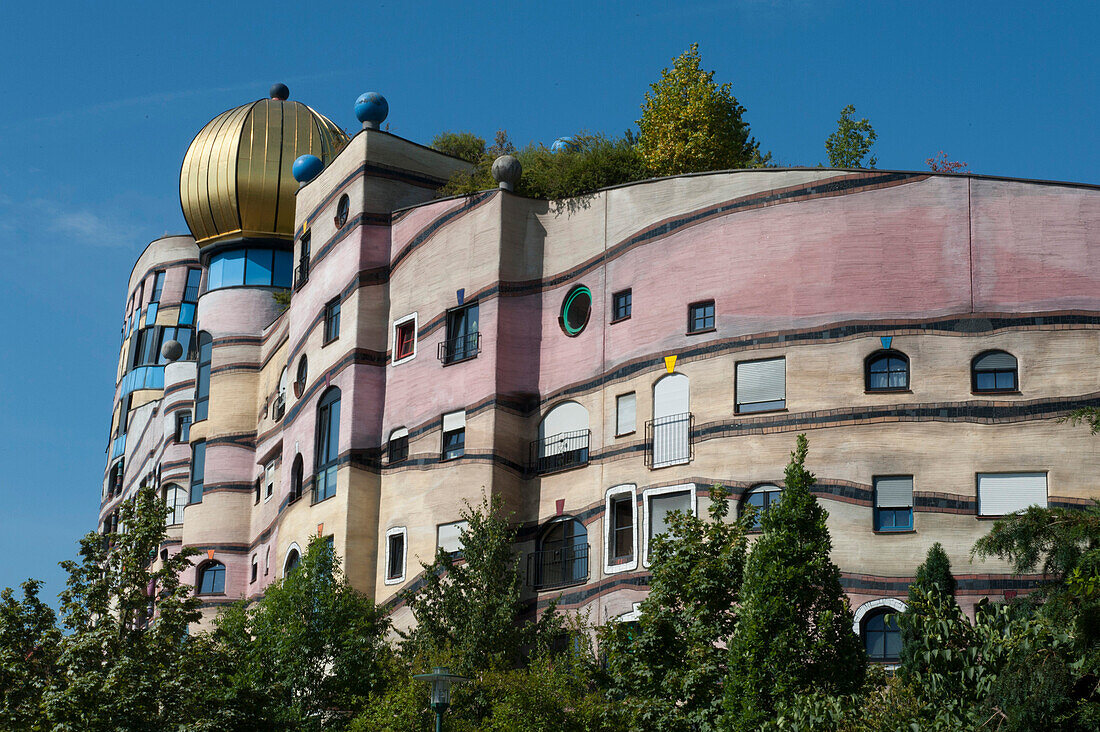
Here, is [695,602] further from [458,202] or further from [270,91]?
[270,91]

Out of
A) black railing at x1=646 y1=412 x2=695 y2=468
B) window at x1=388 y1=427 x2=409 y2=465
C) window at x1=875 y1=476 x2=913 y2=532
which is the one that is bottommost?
window at x1=875 y1=476 x2=913 y2=532

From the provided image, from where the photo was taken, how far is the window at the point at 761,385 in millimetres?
24484

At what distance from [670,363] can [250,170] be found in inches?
735

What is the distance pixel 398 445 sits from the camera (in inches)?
1161

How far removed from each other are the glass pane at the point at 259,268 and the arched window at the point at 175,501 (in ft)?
19.9

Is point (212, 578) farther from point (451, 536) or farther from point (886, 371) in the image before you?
point (886, 371)

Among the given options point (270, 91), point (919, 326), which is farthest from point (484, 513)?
point (270, 91)

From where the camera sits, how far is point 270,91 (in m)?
43.7

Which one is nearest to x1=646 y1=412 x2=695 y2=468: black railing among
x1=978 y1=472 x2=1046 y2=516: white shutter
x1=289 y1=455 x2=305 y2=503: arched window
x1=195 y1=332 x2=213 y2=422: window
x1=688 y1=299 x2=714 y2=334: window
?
x1=688 y1=299 x2=714 y2=334: window

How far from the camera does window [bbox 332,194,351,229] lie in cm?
3231

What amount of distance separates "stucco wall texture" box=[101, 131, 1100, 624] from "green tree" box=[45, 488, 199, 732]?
5.88 meters

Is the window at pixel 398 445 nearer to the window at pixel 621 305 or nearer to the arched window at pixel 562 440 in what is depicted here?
the arched window at pixel 562 440

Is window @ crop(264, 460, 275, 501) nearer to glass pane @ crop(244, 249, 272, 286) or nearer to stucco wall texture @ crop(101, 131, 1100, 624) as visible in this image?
stucco wall texture @ crop(101, 131, 1100, 624)

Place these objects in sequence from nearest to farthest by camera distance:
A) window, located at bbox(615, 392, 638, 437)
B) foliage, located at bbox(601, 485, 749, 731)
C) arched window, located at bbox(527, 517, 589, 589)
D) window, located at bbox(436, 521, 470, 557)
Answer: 1. foliage, located at bbox(601, 485, 749, 731)
2. window, located at bbox(615, 392, 638, 437)
3. arched window, located at bbox(527, 517, 589, 589)
4. window, located at bbox(436, 521, 470, 557)
